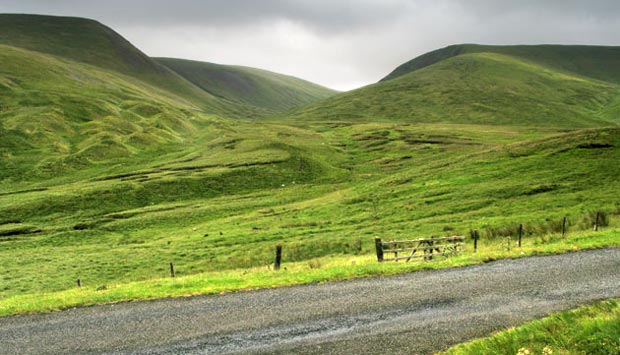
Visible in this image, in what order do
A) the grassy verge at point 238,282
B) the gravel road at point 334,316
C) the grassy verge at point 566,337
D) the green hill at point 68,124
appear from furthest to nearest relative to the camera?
the green hill at point 68,124 < the grassy verge at point 238,282 < the gravel road at point 334,316 < the grassy verge at point 566,337

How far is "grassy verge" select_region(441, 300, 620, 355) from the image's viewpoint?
997 cm

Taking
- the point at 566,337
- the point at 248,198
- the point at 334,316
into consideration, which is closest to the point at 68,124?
the point at 248,198

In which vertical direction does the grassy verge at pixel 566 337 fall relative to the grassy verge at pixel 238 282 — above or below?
above

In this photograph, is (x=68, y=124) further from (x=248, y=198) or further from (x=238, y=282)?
(x=238, y=282)

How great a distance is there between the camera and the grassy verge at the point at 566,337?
9969 millimetres

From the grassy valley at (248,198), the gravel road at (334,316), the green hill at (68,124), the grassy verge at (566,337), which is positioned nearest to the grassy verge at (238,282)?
the grassy valley at (248,198)

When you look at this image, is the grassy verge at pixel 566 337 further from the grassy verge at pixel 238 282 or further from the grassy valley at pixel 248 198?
the grassy valley at pixel 248 198

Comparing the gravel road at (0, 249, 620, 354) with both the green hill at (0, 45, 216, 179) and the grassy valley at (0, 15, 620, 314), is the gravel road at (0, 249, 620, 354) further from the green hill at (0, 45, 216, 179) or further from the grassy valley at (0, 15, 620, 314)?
the green hill at (0, 45, 216, 179)

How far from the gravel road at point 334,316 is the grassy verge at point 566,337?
3600 millimetres

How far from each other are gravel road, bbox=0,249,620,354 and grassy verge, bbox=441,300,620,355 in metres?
3.60

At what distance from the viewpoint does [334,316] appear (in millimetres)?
18469

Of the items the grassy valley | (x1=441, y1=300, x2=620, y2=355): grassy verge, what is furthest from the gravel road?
(x1=441, y1=300, x2=620, y2=355): grassy verge

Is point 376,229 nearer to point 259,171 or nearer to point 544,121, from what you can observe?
point 259,171

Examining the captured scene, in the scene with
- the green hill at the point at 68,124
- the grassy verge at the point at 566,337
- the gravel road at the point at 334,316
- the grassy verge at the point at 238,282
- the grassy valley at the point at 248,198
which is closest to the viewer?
the grassy verge at the point at 566,337
